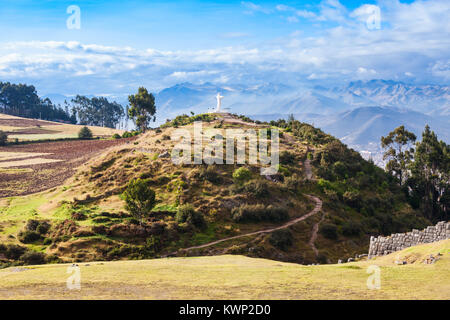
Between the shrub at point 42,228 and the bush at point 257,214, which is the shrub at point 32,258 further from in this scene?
the bush at point 257,214

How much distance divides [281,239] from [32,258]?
23923 millimetres

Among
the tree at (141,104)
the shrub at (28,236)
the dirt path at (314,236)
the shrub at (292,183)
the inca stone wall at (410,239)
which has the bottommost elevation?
the dirt path at (314,236)

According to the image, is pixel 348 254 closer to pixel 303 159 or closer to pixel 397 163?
pixel 303 159

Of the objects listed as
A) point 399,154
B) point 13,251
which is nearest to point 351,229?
Answer: point 13,251

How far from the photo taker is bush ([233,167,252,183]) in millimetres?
48375

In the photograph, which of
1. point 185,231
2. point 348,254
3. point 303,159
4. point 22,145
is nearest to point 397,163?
point 303,159

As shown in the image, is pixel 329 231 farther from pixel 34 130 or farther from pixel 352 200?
pixel 34 130

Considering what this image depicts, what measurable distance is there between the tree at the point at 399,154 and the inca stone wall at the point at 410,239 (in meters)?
50.4

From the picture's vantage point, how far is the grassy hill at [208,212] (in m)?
34.9

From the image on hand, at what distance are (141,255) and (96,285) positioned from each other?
19365 millimetres

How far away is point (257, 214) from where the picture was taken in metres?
41.2

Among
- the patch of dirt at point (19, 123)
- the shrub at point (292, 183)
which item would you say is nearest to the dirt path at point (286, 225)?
the shrub at point (292, 183)

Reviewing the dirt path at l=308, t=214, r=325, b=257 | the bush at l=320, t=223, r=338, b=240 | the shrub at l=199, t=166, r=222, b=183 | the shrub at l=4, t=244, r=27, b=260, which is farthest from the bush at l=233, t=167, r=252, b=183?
the shrub at l=4, t=244, r=27, b=260
